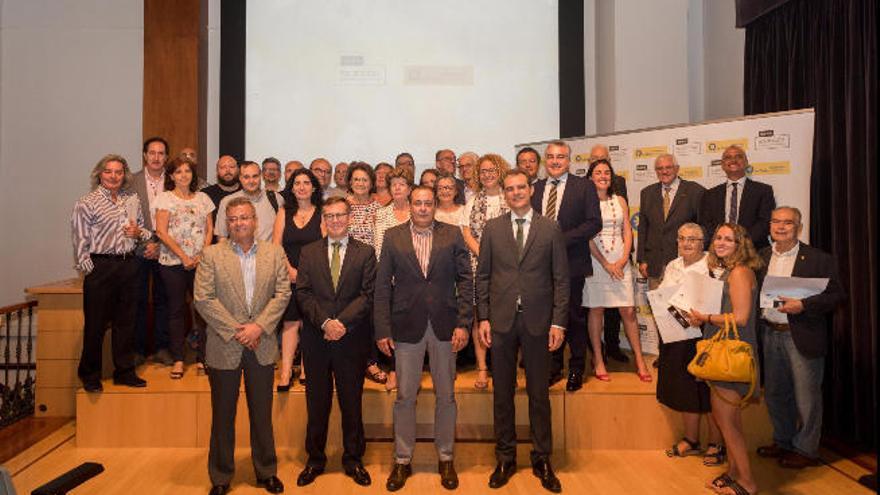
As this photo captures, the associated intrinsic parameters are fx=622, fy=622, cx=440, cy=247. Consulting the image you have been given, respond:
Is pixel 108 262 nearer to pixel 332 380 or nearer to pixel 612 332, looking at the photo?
pixel 332 380

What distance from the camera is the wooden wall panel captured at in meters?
6.39

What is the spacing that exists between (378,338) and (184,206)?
189 cm

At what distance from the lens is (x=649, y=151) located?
18.1 feet

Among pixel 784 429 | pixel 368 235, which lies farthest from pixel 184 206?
pixel 784 429

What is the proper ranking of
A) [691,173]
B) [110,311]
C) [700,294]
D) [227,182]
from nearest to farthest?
[700,294]
[110,311]
[227,182]
[691,173]

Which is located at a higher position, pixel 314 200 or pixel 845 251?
pixel 314 200

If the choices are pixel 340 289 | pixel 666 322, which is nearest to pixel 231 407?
pixel 340 289

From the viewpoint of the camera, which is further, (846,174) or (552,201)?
(846,174)

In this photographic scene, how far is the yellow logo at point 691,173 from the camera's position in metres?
5.20

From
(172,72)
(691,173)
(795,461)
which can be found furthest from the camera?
(172,72)

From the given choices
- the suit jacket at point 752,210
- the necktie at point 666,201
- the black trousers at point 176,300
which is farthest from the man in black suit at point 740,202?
the black trousers at point 176,300

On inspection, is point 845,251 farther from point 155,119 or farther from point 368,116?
point 155,119

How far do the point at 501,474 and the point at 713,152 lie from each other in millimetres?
3239

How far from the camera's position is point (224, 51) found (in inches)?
257
